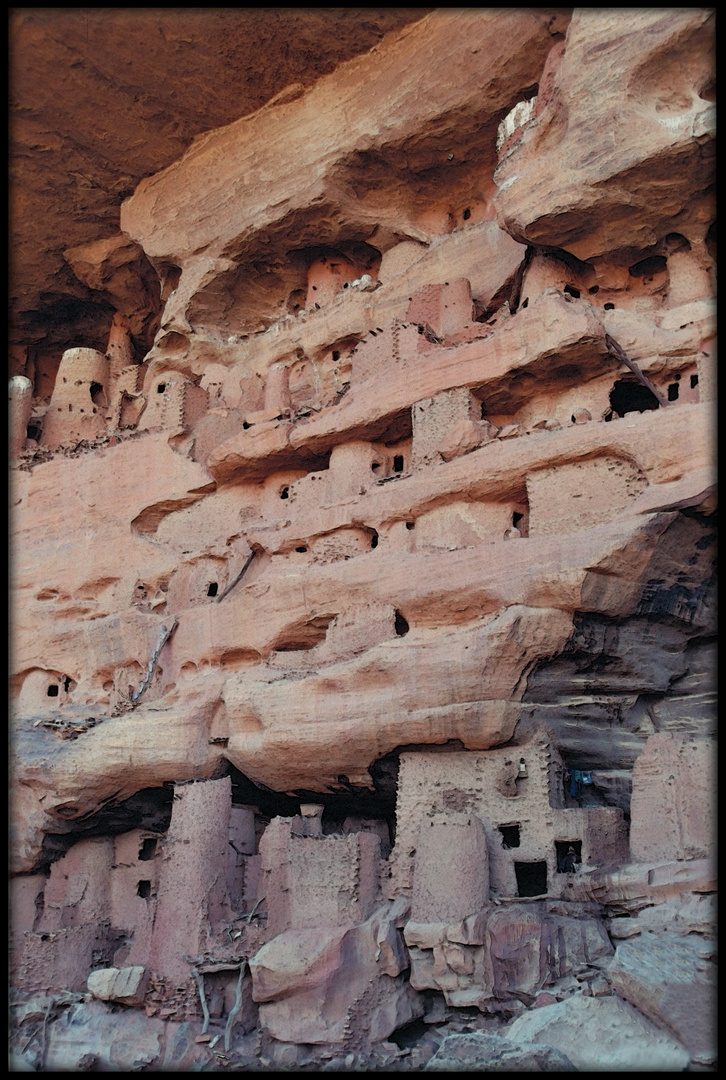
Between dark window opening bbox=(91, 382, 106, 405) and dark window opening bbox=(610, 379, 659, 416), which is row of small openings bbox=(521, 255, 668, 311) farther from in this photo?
dark window opening bbox=(91, 382, 106, 405)

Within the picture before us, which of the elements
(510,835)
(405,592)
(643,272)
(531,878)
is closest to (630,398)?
(643,272)

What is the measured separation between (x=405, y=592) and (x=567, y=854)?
4.60 meters

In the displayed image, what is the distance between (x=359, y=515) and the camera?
2034 cm

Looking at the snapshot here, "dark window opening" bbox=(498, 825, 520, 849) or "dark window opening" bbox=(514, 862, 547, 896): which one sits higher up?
"dark window opening" bbox=(498, 825, 520, 849)

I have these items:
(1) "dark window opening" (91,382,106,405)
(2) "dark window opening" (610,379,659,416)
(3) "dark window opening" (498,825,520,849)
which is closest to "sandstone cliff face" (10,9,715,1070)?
(3) "dark window opening" (498,825,520,849)

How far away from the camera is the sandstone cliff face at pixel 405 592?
15.1 m

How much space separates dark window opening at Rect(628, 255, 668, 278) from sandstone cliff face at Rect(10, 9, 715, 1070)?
50mm

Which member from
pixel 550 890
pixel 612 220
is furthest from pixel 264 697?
pixel 612 220

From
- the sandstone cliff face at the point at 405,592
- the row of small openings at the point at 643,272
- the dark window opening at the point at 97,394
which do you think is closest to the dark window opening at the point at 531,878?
the sandstone cliff face at the point at 405,592

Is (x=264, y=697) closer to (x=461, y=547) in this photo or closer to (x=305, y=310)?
(x=461, y=547)

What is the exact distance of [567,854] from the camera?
1593 cm

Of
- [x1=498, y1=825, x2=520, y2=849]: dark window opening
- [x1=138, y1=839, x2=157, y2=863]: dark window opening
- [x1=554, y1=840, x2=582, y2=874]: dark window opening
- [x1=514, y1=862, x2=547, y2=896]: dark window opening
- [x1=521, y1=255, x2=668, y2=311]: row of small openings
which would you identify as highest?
[x1=521, y1=255, x2=668, y2=311]: row of small openings

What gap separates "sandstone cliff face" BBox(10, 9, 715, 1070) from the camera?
15070 millimetres

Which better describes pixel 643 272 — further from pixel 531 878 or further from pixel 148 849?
pixel 148 849
